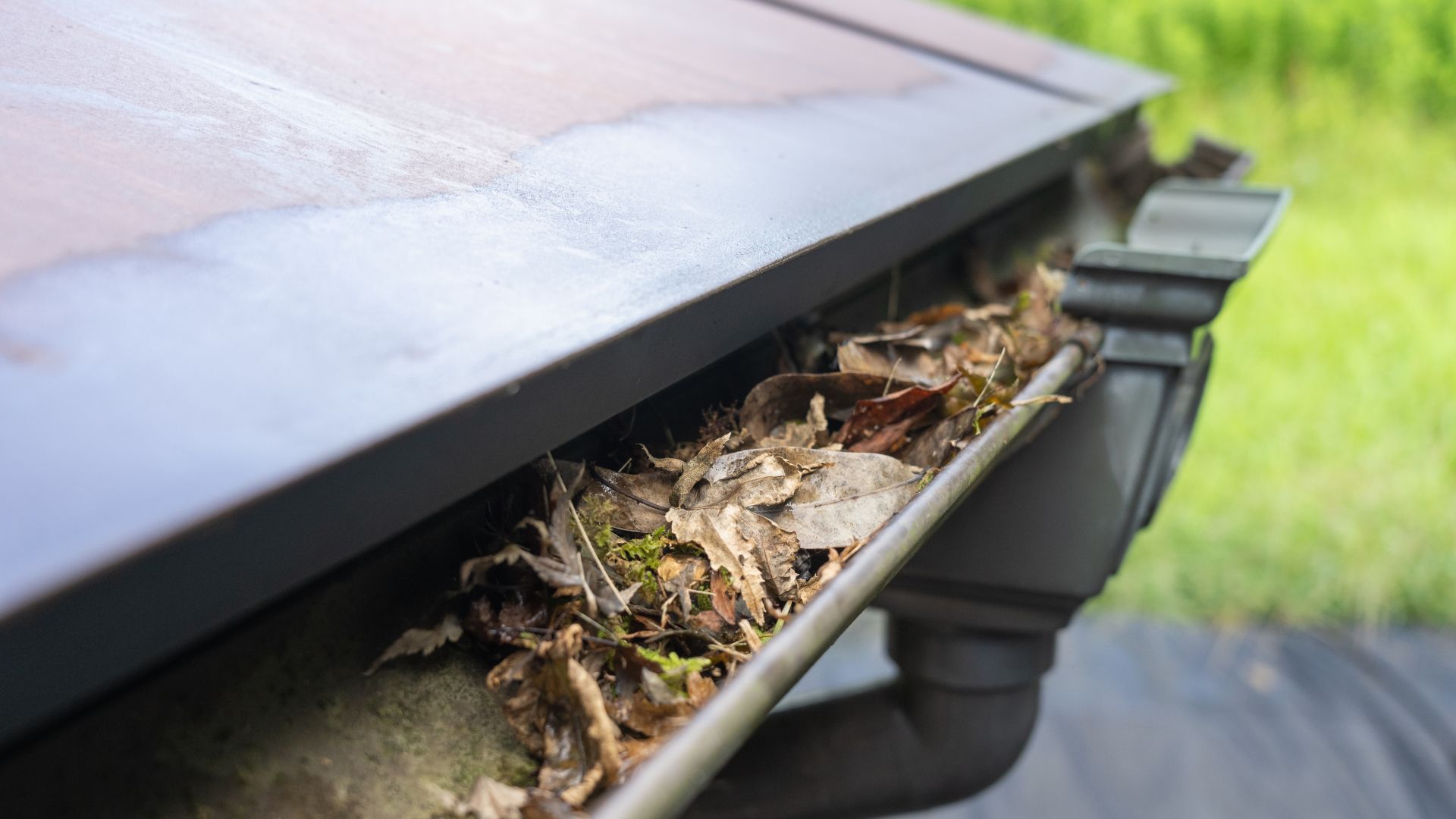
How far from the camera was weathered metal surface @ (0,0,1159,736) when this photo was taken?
0.55 m

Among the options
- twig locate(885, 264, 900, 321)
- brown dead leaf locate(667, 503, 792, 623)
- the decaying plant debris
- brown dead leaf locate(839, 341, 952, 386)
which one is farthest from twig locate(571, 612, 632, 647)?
twig locate(885, 264, 900, 321)

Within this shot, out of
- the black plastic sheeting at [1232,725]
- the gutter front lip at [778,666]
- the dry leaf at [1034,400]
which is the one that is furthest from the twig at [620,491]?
the black plastic sheeting at [1232,725]

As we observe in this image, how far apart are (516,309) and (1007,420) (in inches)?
20.3

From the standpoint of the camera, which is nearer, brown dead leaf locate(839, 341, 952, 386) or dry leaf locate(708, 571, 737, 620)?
dry leaf locate(708, 571, 737, 620)

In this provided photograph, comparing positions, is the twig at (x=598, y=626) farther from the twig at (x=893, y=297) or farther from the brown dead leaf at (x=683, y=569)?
the twig at (x=893, y=297)

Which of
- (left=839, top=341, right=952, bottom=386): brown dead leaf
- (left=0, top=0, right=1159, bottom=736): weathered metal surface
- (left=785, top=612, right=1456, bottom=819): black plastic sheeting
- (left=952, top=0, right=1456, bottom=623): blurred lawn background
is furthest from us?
(left=952, top=0, right=1456, bottom=623): blurred lawn background

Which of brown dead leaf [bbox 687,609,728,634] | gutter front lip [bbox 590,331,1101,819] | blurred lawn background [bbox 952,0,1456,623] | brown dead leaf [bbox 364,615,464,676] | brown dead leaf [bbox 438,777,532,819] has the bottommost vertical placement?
blurred lawn background [bbox 952,0,1456,623]

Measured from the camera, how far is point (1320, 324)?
606 centimetres

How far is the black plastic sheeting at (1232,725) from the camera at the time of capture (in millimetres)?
3410

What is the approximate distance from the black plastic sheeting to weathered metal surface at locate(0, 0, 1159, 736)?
8.47ft

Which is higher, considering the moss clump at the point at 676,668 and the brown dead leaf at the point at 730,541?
the brown dead leaf at the point at 730,541

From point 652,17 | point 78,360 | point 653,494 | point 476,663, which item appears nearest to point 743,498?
point 653,494

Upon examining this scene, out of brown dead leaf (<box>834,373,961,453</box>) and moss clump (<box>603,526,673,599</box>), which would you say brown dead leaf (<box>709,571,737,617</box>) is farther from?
brown dead leaf (<box>834,373,961,453</box>)

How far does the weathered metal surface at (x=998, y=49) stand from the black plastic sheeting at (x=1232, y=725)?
197cm
